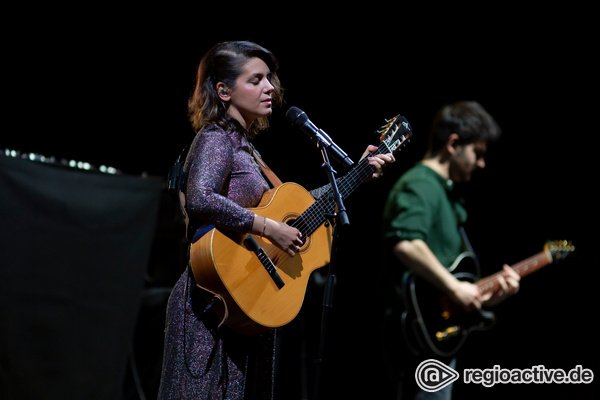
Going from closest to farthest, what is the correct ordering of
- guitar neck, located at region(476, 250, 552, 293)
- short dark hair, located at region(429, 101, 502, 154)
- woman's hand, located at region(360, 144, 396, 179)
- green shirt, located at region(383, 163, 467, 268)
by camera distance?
woman's hand, located at region(360, 144, 396, 179) → green shirt, located at region(383, 163, 467, 268) → guitar neck, located at region(476, 250, 552, 293) → short dark hair, located at region(429, 101, 502, 154)

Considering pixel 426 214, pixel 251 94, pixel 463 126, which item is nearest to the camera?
pixel 251 94

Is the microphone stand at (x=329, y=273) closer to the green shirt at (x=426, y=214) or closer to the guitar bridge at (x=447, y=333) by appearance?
the green shirt at (x=426, y=214)

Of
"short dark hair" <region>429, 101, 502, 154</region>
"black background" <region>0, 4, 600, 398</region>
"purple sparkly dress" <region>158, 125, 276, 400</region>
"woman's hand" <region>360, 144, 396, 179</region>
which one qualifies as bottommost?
"purple sparkly dress" <region>158, 125, 276, 400</region>

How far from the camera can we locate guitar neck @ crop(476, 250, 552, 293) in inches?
156

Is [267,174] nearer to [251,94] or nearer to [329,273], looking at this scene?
[251,94]

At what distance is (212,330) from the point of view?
8.07 feet

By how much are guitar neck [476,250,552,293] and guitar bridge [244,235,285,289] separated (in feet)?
5.68

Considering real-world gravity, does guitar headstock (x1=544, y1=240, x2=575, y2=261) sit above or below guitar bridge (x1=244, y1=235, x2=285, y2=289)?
above

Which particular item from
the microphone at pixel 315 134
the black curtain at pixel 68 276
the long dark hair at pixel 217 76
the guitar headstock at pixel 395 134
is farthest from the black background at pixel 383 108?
the microphone at pixel 315 134

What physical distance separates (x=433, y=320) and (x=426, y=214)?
55 centimetres

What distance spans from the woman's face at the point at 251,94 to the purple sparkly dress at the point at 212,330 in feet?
0.41

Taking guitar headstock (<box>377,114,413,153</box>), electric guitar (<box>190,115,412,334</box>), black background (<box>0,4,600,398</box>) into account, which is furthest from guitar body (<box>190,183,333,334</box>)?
black background (<box>0,4,600,398</box>)

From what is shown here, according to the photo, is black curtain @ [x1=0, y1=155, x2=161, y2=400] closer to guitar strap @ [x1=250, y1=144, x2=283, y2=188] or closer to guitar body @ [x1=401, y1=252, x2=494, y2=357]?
guitar body @ [x1=401, y1=252, x2=494, y2=357]

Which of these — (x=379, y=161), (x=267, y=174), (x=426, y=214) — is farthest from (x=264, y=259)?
(x=426, y=214)
